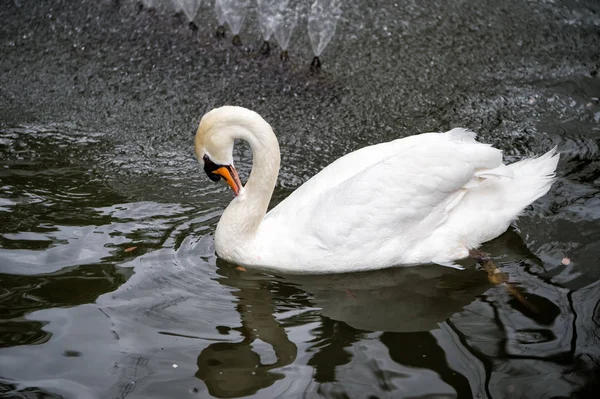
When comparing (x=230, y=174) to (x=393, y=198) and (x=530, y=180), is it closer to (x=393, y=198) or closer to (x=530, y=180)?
(x=393, y=198)

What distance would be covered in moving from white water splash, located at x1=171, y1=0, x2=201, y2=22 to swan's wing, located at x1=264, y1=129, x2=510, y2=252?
4.39 m

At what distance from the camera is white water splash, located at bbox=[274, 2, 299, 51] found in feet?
27.2

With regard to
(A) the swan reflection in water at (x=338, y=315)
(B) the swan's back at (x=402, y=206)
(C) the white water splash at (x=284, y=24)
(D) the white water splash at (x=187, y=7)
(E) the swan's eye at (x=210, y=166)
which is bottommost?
(A) the swan reflection in water at (x=338, y=315)

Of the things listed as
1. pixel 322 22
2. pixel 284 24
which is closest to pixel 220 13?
pixel 284 24

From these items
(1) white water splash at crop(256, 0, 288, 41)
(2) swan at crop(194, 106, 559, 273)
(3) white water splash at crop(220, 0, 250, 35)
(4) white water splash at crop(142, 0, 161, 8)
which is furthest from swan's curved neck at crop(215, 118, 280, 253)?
(4) white water splash at crop(142, 0, 161, 8)

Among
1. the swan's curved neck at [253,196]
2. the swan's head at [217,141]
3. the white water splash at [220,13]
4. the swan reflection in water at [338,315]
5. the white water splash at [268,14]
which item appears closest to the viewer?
the swan reflection in water at [338,315]

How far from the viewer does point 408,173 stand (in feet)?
15.9

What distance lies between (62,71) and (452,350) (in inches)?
214

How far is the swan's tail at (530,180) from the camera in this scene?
521cm

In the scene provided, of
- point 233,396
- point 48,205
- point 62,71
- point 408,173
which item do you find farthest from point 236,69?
point 233,396

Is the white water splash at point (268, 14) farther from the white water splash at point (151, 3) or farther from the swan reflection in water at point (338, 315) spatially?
the swan reflection in water at point (338, 315)

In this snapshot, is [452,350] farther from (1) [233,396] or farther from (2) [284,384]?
(1) [233,396]

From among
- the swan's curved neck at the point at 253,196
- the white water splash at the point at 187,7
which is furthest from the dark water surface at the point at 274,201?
the swan's curved neck at the point at 253,196

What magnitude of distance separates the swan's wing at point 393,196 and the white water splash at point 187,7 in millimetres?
4387
